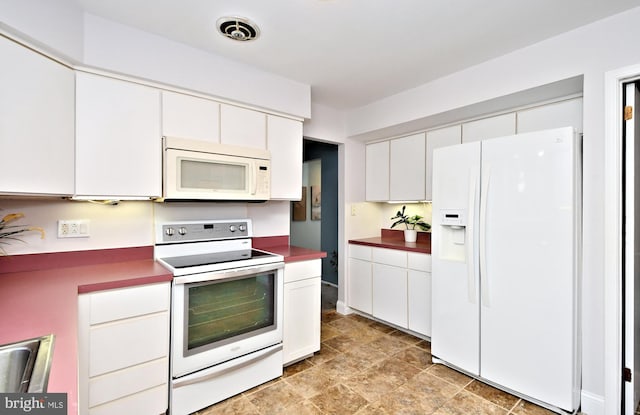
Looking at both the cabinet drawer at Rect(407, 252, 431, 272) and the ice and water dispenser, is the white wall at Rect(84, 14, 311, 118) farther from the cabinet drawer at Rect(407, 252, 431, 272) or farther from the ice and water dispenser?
the cabinet drawer at Rect(407, 252, 431, 272)

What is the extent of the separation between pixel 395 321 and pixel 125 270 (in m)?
2.48

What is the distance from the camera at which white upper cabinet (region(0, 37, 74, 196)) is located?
59.8 inches

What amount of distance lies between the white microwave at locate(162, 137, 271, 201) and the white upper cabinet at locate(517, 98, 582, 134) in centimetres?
208

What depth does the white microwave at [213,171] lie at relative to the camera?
2.11m

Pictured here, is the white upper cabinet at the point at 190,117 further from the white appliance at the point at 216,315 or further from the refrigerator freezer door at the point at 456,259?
the refrigerator freezer door at the point at 456,259

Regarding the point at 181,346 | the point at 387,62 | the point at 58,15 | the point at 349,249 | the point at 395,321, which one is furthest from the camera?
Answer: the point at 349,249

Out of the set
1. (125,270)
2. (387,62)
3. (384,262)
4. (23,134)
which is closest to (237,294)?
(125,270)

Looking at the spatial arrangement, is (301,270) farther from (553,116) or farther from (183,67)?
(553,116)

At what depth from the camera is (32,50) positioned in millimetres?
1621

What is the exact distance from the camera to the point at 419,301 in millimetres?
2980

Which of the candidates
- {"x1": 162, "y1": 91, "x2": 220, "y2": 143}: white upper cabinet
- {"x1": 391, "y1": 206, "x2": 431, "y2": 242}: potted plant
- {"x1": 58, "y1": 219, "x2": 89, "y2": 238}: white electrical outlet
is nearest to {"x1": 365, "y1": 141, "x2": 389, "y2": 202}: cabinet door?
{"x1": 391, "y1": 206, "x2": 431, "y2": 242}: potted plant

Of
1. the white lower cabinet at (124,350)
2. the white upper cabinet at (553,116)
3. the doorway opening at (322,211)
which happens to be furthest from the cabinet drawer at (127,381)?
the white upper cabinet at (553,116)

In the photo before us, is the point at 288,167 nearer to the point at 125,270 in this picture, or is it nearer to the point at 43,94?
the point at 125,270

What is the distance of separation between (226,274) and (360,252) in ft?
6.23
